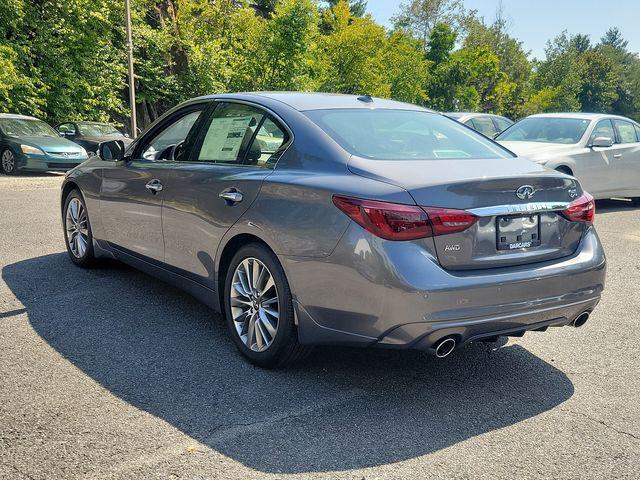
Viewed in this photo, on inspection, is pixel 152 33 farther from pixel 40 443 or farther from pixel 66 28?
pixel 40 443

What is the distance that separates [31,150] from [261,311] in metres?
13.8

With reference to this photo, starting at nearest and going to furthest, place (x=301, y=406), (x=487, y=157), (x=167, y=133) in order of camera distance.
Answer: (x=301, y=406)
(x=487, y=157)
(x=167, y=133)

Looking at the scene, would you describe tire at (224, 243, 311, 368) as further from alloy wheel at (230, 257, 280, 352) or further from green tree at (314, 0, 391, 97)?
green tree at (314, 0, 391, 97)

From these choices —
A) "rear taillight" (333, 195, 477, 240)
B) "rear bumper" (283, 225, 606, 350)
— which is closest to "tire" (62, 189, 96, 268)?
"rear bumper" (283, 225, 606, 350)

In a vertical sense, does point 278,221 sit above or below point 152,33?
below

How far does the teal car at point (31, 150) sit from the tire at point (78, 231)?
10.5 meters

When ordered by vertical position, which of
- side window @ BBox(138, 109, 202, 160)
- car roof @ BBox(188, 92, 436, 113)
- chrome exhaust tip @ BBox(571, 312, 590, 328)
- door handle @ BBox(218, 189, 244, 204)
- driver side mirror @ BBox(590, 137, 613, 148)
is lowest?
chrome exhaust tip @ BBox(571, 312, 590, 328)

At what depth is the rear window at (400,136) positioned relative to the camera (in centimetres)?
390

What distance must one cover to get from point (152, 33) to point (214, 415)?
29.2 m

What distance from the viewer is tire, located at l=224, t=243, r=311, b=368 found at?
3.75 m

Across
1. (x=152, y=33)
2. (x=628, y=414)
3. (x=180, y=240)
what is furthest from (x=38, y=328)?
(x=152, y=33)

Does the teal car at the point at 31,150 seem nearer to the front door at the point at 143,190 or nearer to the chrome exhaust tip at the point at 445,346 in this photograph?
the front door at the point at 143,190

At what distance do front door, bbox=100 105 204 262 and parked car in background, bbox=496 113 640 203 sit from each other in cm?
650

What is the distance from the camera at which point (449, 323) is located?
3287 mm
